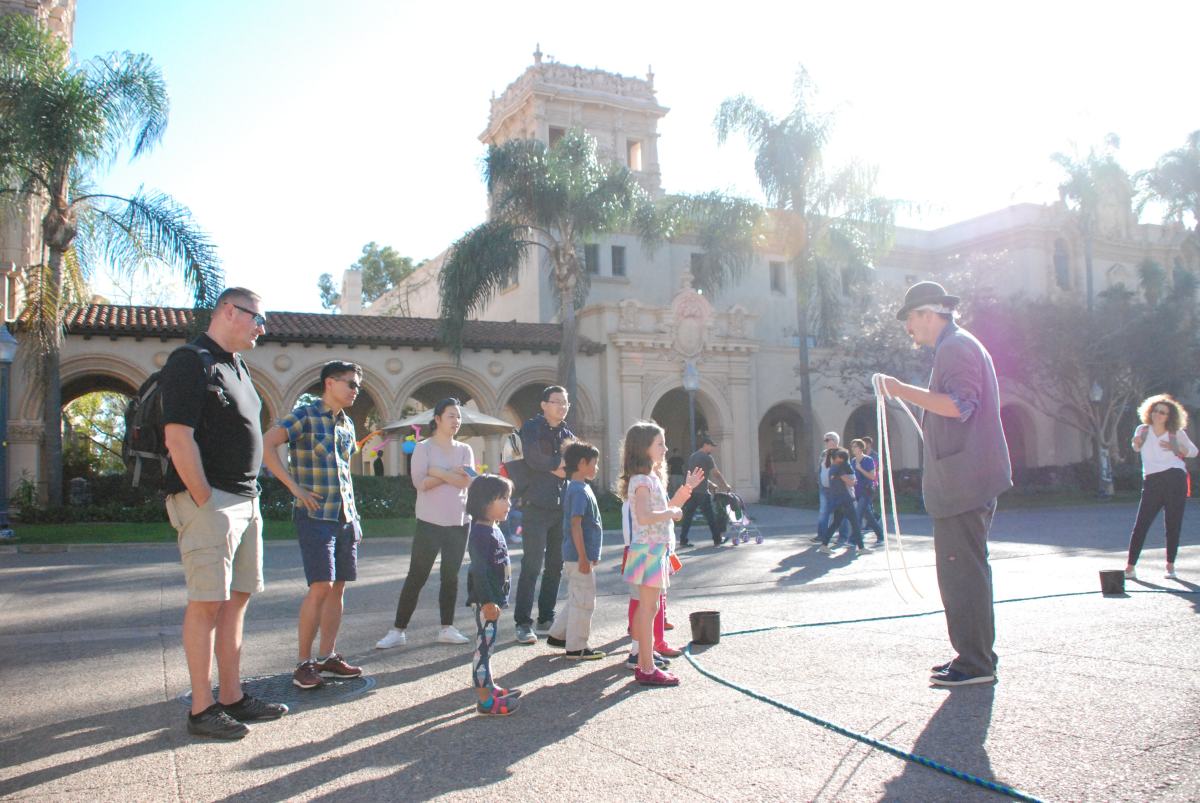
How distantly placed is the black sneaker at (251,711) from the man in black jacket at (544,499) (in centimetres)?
243

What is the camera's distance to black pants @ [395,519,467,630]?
666 cm

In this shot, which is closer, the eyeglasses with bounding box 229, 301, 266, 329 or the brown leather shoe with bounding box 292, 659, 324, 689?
the eyeglasses with bounding box 229, 301, 266, 329

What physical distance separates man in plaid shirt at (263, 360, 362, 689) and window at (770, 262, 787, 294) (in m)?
33.8

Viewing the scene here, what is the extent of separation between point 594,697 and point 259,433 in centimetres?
217

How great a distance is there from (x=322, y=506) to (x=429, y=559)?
136 centimetres

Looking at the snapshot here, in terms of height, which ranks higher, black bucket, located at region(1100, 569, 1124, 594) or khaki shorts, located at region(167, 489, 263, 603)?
khaki shorts, located at region(167, 489, 263, 603)

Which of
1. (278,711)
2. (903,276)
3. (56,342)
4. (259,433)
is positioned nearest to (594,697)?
(278,711)

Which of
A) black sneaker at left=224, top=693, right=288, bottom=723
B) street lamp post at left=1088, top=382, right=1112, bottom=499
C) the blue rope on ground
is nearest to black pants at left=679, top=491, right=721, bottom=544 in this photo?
the blue rope on ground

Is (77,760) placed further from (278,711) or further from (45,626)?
(45,626)

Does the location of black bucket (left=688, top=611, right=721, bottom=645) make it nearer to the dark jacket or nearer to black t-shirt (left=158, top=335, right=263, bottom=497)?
the dark jacket

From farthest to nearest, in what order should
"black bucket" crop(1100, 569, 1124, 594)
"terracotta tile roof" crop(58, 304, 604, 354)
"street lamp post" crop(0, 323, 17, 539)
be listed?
"terracotta tile roof" crop(58, 304, 604, 354) → "street lamp post" crop(0, 323, 17, 539) → "black bucket" crop(1100, 569, 1124, 594)

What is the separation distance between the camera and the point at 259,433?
4.57 m

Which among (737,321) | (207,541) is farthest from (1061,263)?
(207,541)

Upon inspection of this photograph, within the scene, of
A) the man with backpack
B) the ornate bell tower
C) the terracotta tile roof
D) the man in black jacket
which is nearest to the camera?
the man with backpack
